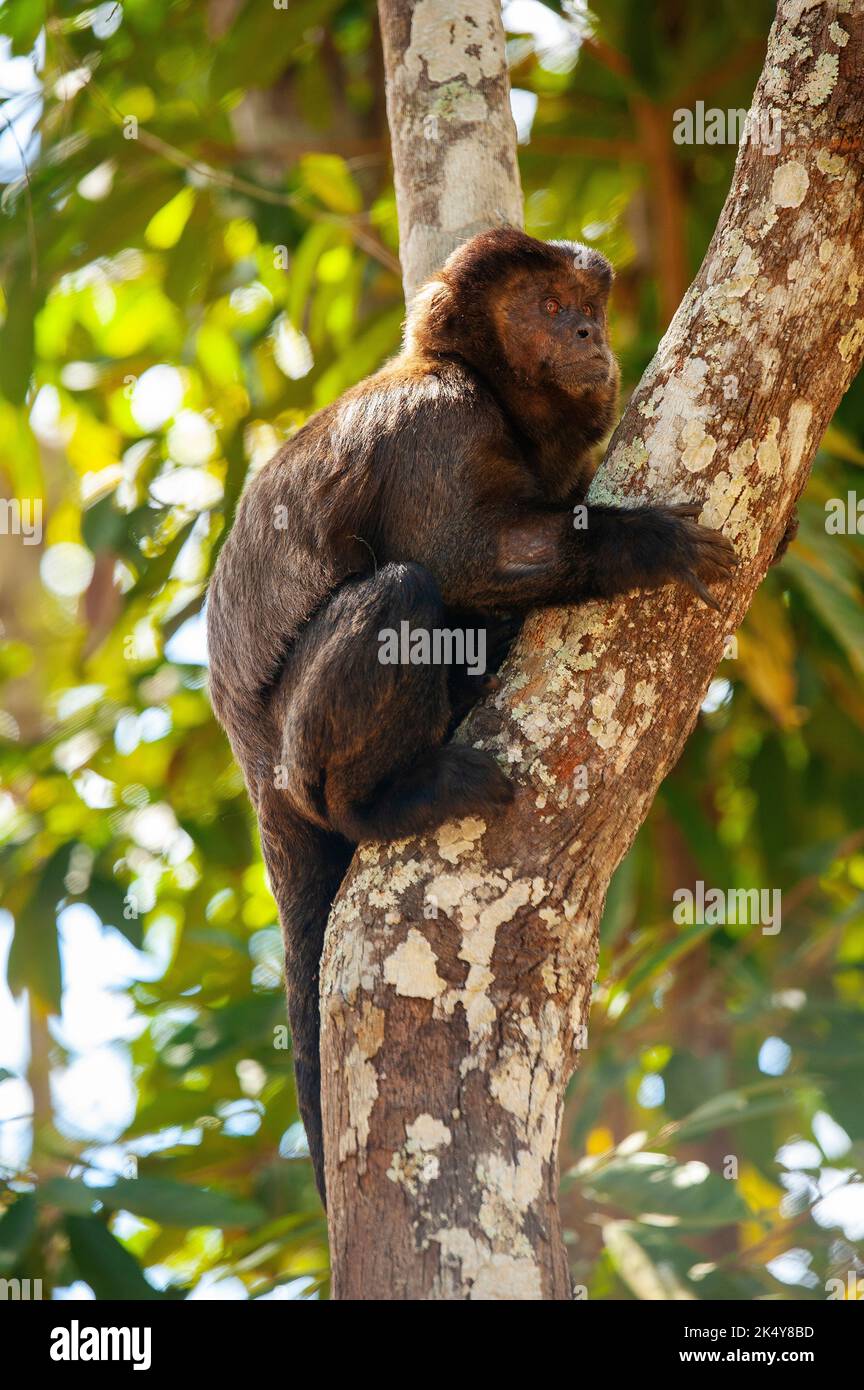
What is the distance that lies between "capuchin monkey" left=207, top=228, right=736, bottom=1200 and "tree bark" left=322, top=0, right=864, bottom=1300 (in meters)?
0.12

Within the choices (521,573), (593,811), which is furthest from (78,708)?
(593,811)

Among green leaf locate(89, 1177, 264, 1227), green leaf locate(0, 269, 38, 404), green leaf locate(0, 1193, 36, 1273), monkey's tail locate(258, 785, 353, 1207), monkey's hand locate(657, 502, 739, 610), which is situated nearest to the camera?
monkey's hand locate(657, 502, 739, 610)

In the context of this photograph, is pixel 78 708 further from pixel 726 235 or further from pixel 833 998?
pixel 726 235

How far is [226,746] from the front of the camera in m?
7.88

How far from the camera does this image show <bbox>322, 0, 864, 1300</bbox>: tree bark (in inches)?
112

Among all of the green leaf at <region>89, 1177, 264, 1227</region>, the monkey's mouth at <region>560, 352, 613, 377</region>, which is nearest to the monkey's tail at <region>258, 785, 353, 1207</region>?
the green leaf at <region>89, 1177, 264, 1227</region>

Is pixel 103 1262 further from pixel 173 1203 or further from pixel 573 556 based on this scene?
pixel 573 556

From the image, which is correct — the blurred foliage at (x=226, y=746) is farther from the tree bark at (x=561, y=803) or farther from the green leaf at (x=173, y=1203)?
the tree bark at (x=561, y=803)

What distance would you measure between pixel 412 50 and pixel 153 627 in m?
3.87

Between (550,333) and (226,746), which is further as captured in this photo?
(226,746)

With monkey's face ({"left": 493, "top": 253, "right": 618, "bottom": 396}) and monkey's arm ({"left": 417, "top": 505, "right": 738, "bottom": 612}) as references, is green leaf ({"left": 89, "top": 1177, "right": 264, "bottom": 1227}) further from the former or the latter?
monkey's face ({"left": 493, "top": 253, "right": 618, "bottom": 396})

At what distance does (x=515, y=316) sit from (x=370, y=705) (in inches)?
58.5

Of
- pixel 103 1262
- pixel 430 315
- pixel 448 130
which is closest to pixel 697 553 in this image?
pixel 430 315

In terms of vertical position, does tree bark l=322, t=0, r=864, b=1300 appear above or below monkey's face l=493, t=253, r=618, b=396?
below
